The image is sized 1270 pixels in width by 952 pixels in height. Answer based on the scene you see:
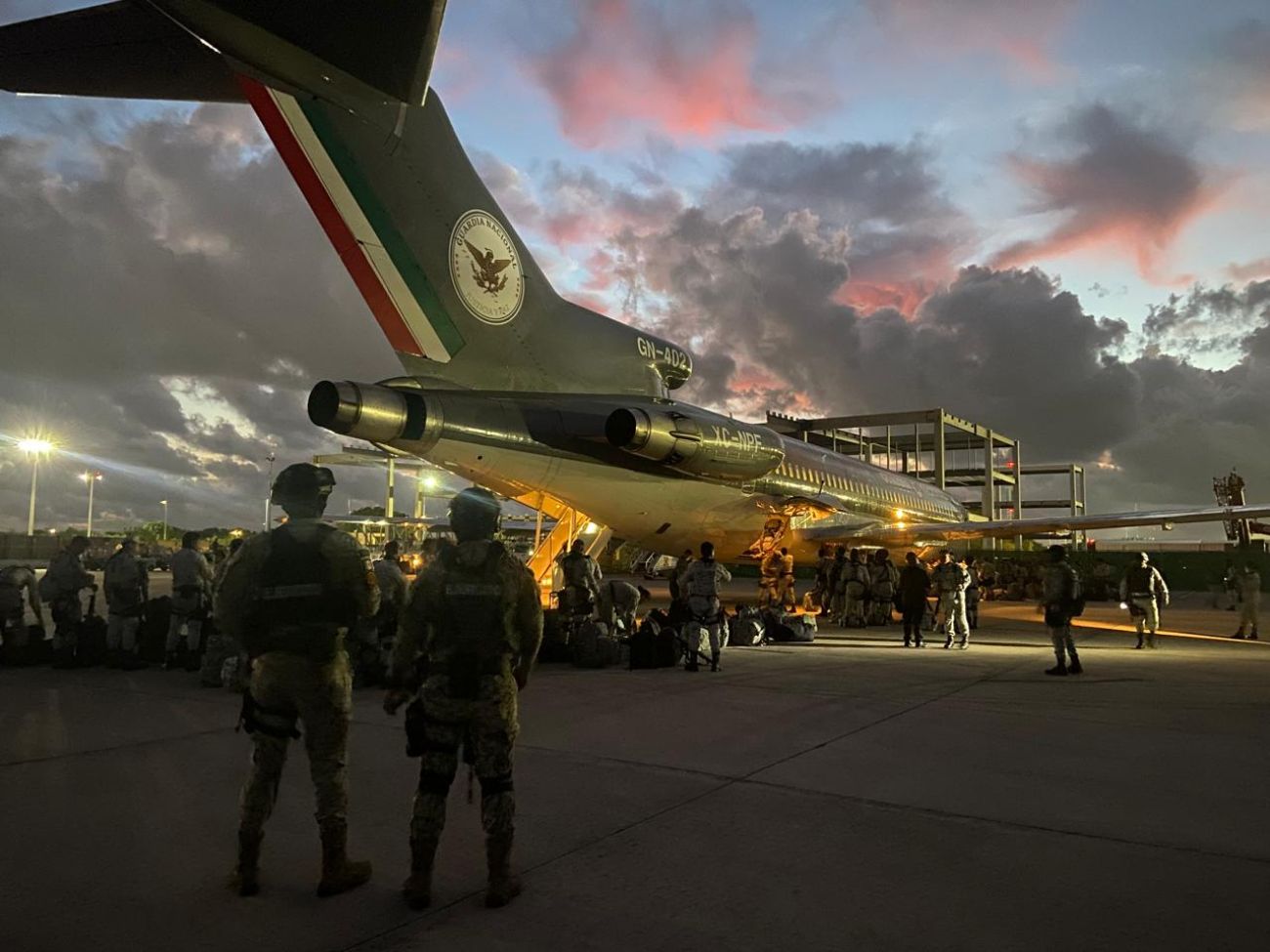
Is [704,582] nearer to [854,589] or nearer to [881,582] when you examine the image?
[854,589]

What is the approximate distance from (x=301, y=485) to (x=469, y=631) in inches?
43.1

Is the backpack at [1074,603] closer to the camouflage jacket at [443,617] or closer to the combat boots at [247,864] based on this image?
the camouflage jacket at [443,617]

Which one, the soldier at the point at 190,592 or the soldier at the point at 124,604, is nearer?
the soldier at the point at 190,592

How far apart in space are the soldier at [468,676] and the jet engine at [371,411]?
578 cm

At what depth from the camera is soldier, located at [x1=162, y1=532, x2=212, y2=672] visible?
978 centimetres

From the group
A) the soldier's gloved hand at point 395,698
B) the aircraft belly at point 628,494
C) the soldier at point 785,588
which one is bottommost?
the soldier's gloved hand at point 395,698

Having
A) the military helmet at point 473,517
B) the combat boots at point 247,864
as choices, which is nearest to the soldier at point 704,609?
the military helmet at point 473,517

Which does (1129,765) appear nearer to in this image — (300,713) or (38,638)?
(300,713)

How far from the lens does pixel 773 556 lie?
16.1 m

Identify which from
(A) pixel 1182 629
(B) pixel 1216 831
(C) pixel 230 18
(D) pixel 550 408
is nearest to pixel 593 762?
(B) pixel 1216 831

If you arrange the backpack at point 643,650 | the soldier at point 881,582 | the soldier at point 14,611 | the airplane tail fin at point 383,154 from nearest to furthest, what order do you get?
1. the airplane tail fin at point 383,154
2. the soldier at point 14,611
3. the backpack at point 643,650
4. the soldier at point 881,582

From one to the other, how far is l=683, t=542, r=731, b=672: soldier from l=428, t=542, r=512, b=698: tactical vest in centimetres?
655

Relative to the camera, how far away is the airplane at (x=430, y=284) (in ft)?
22.0

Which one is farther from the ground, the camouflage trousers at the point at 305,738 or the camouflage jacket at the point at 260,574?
the camouflage jacket at the point at 260,574
